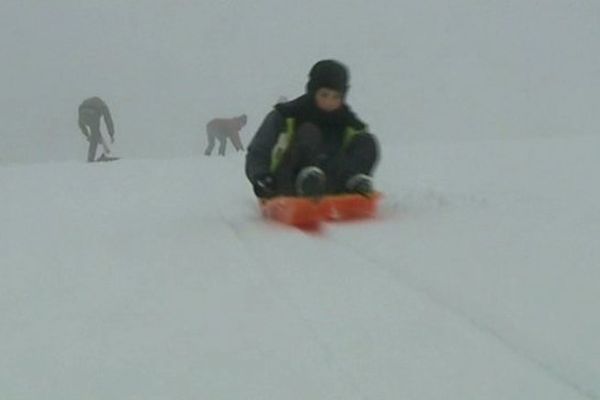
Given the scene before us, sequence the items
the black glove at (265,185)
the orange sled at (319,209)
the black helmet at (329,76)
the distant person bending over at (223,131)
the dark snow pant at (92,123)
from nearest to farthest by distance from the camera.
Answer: the orange sled at (319,209)
the black glove at (265,185)
the black helmet at (329,76)
the dark snow pant at (92,123)
the distant person bending over at (223,131)

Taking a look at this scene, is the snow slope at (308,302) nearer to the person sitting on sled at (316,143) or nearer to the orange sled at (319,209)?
the orange sled at (319,209)

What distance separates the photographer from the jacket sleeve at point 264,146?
4.44m

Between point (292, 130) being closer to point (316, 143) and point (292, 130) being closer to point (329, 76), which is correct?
point (316, 143)

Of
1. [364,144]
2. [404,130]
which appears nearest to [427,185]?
[364,144]

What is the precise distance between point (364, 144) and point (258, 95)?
30.6 metres

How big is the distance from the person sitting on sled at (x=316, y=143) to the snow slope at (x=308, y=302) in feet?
0.64

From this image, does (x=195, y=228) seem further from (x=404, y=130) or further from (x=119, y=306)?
(x=404, y=130)

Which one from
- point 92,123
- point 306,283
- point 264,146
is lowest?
point 92,123

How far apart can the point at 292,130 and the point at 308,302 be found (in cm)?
189

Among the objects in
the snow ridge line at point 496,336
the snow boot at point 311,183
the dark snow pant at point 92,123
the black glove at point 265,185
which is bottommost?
the dark snow pant at point 92,123

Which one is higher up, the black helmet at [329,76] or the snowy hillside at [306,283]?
the black helmet at [329,76]

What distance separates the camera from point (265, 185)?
4285 mm

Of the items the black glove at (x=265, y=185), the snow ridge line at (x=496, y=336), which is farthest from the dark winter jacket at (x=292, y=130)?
the snow ridge line at (x=496, y=336)

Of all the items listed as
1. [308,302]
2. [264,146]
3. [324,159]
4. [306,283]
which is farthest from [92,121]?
[308,302]
